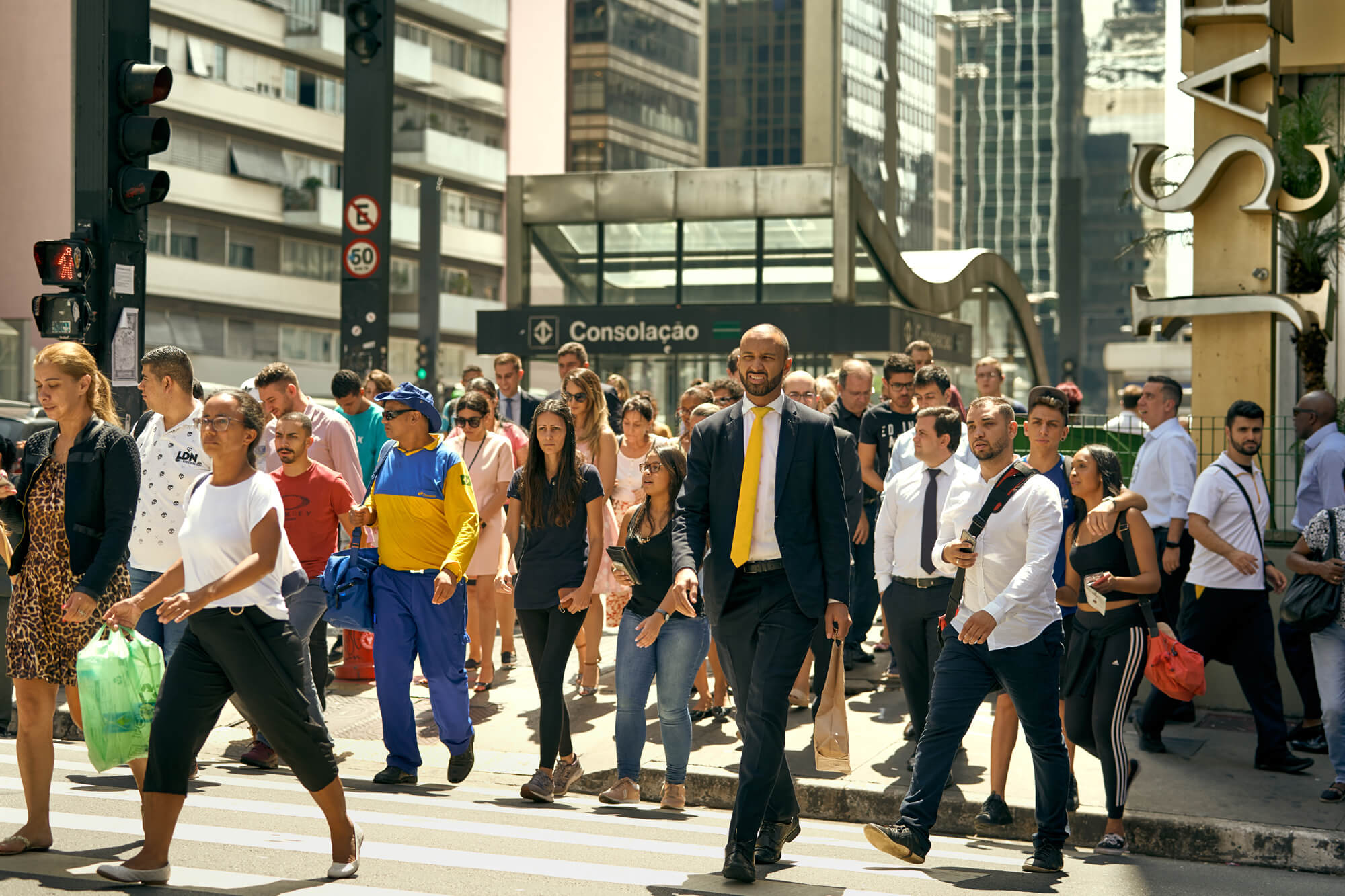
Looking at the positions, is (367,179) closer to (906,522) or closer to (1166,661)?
(906,522)

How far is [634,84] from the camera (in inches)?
3834

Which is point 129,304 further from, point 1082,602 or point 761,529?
point 1082,602

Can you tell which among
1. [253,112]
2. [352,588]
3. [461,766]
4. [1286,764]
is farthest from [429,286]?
[253,112]

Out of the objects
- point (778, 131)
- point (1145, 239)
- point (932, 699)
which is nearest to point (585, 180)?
point (1145, 239)

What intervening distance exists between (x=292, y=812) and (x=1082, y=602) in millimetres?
3949

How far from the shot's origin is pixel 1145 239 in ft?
39.8

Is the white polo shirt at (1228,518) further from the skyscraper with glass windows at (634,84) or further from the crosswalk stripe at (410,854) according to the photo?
the skyscraper with glass windows at (634,84)

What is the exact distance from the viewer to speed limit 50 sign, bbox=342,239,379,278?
43.3 feet

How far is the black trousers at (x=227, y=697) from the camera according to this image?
5.59m

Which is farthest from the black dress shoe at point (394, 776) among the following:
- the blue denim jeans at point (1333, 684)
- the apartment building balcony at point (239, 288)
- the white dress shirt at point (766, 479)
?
the apartment building balcony at point (239, 288)

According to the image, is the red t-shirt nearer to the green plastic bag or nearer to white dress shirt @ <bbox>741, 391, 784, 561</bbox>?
the green plastic bag

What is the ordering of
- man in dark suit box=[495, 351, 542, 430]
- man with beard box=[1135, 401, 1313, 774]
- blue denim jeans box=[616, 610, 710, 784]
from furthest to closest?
man in dark suit box=[495, 351, 542, 430] → man with beard box=[1135, 401, 1313, 774] → blue denim jeans box=[616, 610, 710, 784]

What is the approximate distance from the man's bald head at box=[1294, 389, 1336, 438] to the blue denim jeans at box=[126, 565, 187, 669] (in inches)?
271

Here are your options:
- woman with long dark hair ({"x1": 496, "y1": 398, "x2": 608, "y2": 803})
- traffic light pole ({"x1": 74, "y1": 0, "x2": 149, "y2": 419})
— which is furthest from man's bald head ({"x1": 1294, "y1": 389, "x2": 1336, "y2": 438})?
traffic light pole ({"x1": 74, "y1": 0, "x2": 149, "y2": 419})
